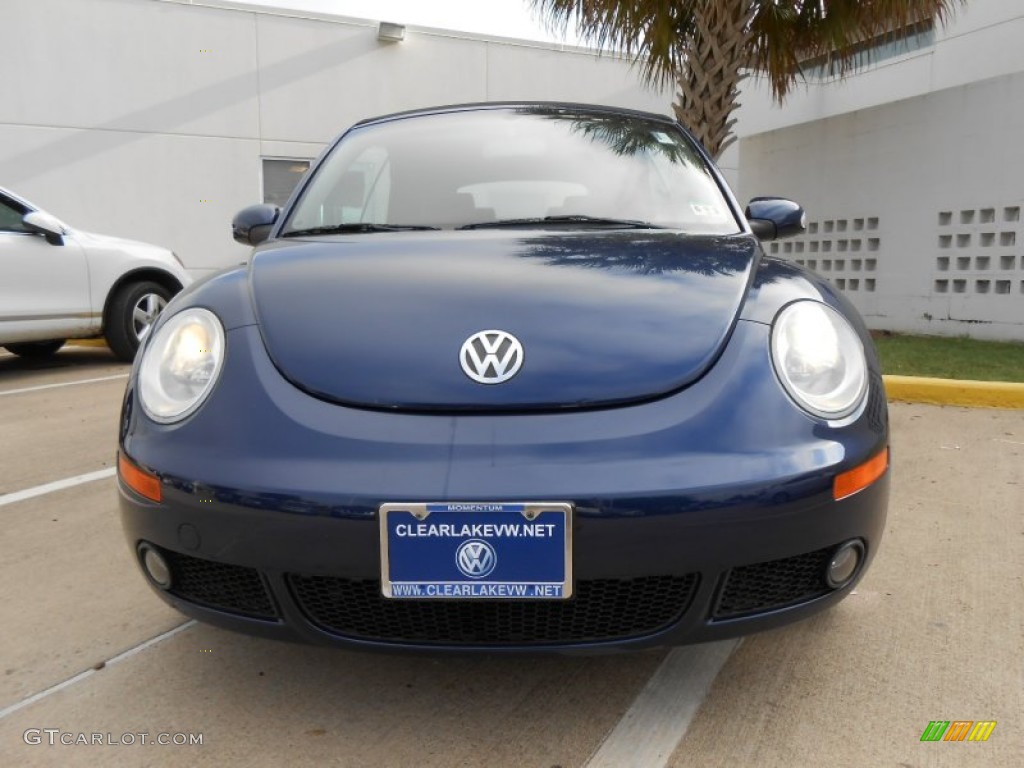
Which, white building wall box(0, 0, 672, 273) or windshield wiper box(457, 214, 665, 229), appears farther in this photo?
white building wall box(0, 0, 672, 273)

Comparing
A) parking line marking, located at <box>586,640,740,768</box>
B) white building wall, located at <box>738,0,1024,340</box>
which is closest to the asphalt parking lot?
parking line marking, located at <box>586,640,740,768</box>

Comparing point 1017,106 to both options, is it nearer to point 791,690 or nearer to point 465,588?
point 791,690

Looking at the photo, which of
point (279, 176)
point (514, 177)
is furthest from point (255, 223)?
point (279, 176)

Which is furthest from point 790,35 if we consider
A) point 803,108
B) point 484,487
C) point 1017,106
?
point 484,487

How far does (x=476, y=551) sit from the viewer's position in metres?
1.33

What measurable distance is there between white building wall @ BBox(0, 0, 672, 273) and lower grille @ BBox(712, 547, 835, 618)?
951 centimetres

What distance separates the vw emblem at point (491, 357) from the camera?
1.47 m

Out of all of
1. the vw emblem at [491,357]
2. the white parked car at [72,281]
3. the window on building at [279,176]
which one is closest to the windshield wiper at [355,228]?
the vw emblem at [491,357]

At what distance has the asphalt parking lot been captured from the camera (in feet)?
4.92

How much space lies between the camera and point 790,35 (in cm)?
727

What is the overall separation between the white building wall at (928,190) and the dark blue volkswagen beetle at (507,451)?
6.05 meters

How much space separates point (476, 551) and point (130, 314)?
5.65 meters

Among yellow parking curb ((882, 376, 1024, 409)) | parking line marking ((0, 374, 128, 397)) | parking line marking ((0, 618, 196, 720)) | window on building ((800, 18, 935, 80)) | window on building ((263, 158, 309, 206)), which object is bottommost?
parking line marking ((0, 618, 196, 720))

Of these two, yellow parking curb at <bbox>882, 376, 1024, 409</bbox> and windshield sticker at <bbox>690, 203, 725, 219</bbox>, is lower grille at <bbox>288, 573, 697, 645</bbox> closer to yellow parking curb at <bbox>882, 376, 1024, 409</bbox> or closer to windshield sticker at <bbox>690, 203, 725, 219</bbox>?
windshield sticker at <bbox>690, 203, 725, 219</bbox>
